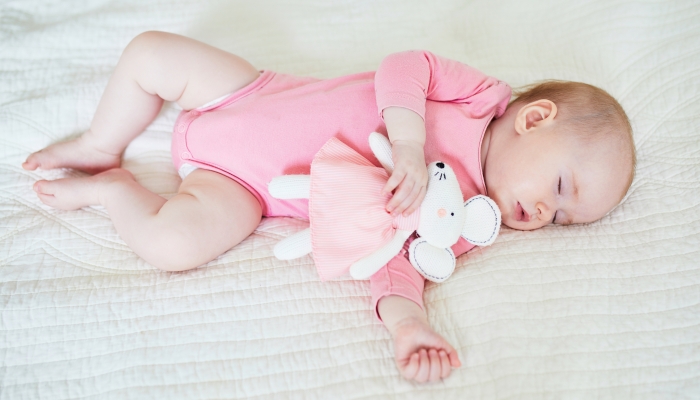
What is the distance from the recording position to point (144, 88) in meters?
1.04

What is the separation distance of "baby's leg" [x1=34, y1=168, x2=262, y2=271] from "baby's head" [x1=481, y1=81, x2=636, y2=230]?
50 centimetres

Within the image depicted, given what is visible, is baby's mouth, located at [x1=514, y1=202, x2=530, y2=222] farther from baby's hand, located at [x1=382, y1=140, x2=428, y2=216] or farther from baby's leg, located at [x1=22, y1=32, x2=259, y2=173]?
baby's leg, located at [x1=22, y1=32, x2=259, y2=173]

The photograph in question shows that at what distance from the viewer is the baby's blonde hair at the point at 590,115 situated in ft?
3.06

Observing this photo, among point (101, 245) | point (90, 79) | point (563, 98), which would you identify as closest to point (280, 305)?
point (101, 245)

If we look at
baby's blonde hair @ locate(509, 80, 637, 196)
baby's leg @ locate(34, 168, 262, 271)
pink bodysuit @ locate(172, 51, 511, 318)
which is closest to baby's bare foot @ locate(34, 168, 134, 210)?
baby's leg @ locate(34, 168, 262, 271)

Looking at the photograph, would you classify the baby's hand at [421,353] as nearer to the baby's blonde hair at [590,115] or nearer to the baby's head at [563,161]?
the baby's head at [563,161]

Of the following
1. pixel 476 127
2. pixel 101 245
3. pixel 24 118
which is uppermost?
pixel 476 127

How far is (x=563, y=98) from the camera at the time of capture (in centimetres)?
98

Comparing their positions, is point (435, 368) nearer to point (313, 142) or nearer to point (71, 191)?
point (313, 142)

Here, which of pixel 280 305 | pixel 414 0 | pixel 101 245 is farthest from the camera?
pixel 414 0

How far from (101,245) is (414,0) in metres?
1.04

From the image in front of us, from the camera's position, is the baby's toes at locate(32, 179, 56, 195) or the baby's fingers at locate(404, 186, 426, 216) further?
the baby's toes at locate(32, 179, 56, 195)

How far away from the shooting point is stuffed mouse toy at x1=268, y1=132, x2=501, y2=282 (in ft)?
2.73

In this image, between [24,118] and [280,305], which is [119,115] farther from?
[280,305]
